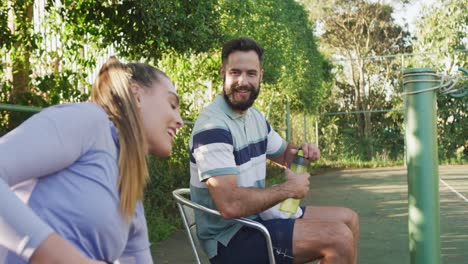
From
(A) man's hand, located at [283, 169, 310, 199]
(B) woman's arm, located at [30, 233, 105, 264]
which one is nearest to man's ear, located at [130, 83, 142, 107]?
(B) woman's arm, located at [30, 233, 105, 264]

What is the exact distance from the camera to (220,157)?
8.41 feet

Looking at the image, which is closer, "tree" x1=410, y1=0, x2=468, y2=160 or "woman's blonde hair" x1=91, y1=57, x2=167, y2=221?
"woman's blonde hair" x1=91, y1=57, x2=167, y2=221

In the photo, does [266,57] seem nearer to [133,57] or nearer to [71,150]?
[133,57]

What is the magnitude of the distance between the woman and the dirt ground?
3.97 meters

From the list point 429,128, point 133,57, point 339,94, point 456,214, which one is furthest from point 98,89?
point 339,94

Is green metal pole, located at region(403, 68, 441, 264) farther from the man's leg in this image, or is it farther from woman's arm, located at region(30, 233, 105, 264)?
woman's arm, located at region(30, 233, 105, 264)

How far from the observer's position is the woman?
1136 mm

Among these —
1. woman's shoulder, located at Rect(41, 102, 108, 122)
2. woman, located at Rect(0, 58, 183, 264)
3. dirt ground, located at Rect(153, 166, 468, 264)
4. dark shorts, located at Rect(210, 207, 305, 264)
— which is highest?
woman's shoulder, located at Rect(41, 102, 108, 122)

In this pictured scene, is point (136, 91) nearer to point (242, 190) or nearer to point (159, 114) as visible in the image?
point (159, 114)

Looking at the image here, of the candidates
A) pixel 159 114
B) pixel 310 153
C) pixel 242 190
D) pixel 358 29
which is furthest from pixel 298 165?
pixel 358 29

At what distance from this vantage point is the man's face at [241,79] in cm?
285

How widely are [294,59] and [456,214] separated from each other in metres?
6.46

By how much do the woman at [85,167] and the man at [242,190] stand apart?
96 centimetres

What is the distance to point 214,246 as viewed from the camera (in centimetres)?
262
